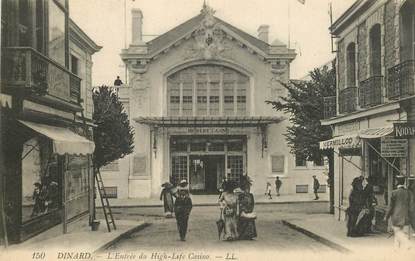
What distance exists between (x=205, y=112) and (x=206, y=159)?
99.6 inches

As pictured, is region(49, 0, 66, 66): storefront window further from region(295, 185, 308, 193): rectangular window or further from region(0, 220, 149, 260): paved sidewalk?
region(295, 185, 308, 193): rectangular window

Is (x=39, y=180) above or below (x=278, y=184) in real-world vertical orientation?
above

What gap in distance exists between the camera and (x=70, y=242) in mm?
12320

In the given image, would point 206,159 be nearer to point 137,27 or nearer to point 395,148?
point 137,27

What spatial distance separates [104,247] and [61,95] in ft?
13.2

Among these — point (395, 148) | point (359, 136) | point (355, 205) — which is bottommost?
point (355, 205)

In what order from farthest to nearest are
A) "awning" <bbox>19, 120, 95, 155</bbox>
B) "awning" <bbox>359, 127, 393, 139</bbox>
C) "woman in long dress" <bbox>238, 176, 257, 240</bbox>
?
1. "woman in long dress" <bbox>238, 176, 257, 240</bbox>
2. "awning" <bbox>359, 127, 393, 139</bbox>
3. "awning" <bbox>19, 120, 95, 155</bbox>

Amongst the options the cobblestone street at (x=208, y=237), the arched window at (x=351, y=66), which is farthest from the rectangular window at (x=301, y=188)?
the arched window at (x=351, y=66)

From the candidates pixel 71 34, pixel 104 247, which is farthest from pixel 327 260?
pixel 71 34

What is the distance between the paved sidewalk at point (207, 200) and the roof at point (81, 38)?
27.2 ft

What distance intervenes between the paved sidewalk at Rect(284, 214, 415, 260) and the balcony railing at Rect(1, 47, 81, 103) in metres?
6.66

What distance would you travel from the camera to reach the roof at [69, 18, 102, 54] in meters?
17.1

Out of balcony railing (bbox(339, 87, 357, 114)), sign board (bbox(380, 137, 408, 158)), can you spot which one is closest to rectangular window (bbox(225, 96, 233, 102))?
balcony railing (bbox(339, 87, 357, 114))

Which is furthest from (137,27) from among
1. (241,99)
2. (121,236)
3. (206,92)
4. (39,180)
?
(121,236)
